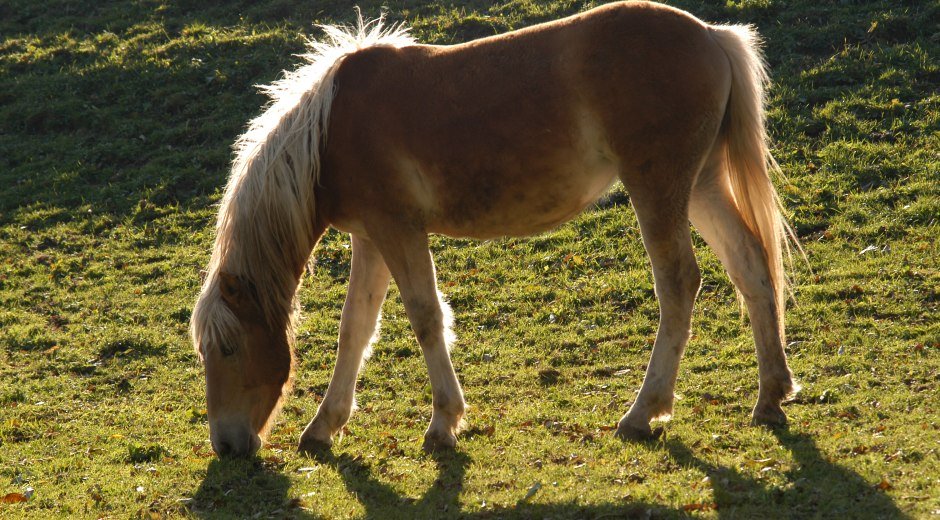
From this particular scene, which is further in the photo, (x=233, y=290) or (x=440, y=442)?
(x=440, y=442)

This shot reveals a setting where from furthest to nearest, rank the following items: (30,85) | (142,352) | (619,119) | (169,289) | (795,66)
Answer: (30,85)
(795,66)
(169,289)
(142,352)
(619,119)

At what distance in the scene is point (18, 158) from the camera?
13.9 meters

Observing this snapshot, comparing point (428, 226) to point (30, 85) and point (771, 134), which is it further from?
point (30, 85)

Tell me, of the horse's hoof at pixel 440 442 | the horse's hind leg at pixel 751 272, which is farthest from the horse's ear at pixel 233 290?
the horse's hind leg at pixel 751 272

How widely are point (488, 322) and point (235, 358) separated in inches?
131

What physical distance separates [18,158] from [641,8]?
11.2 meters

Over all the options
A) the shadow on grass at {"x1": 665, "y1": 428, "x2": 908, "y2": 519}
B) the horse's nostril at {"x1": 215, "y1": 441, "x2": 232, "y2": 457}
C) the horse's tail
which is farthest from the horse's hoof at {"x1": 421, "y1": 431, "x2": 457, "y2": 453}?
the horse's tail

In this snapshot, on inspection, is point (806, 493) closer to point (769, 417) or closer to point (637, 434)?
point (769, 417)

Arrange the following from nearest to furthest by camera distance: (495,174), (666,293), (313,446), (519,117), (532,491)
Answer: (532,491) < (666,293) < (519,117) < (495,174) < (313,446)

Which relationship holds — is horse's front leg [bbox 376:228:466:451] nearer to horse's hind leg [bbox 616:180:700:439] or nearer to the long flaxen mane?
the long flaxen mane

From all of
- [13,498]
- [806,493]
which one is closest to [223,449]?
[13,498]

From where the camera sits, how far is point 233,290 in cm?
575

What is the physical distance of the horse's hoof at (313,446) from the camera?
6.16 meters

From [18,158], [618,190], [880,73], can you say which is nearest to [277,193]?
[618,190]
